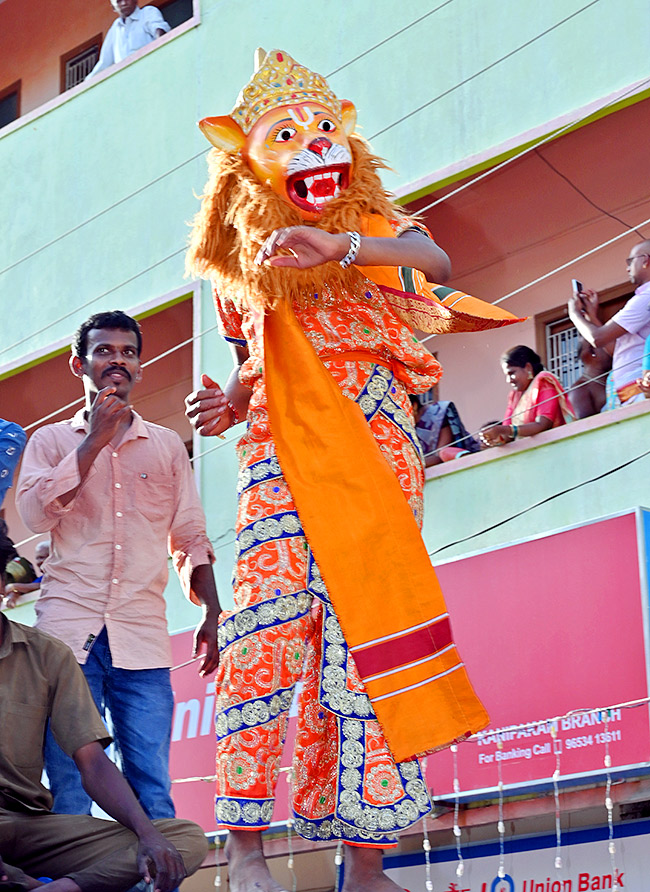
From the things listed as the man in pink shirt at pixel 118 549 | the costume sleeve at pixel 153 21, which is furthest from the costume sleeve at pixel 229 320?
the costume sleeve at pixel 153 21

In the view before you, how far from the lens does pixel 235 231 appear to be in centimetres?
409

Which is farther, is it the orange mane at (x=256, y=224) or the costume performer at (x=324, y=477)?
the orange mane at (x=256, y=224)

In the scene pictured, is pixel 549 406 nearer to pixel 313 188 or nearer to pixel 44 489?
pixel 313 188

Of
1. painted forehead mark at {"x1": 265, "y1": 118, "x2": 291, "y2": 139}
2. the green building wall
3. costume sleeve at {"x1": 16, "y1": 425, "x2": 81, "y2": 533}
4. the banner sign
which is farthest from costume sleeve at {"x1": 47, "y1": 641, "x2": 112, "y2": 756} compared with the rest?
the green building wall

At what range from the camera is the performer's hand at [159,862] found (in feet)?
11.2

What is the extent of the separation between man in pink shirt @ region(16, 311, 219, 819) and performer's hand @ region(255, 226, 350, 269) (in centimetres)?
84

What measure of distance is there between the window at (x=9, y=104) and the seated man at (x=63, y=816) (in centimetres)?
802

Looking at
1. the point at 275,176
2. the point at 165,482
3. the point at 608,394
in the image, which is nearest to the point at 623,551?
the point at 608,394

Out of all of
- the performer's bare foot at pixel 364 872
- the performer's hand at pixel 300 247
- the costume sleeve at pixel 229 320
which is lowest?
the performer's bare foot at pixel 364 872

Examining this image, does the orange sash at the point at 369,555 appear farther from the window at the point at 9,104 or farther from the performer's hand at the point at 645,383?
the window at the point at 9,104

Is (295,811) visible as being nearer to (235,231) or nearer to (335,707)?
(335,707)

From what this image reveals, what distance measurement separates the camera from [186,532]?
4.49 meters

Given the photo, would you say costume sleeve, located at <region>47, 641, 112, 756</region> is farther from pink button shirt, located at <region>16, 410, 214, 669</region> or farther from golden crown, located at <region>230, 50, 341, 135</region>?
golden crown, located at <region>230, 50, 341, 135</region>

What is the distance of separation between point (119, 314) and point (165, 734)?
1.31m
